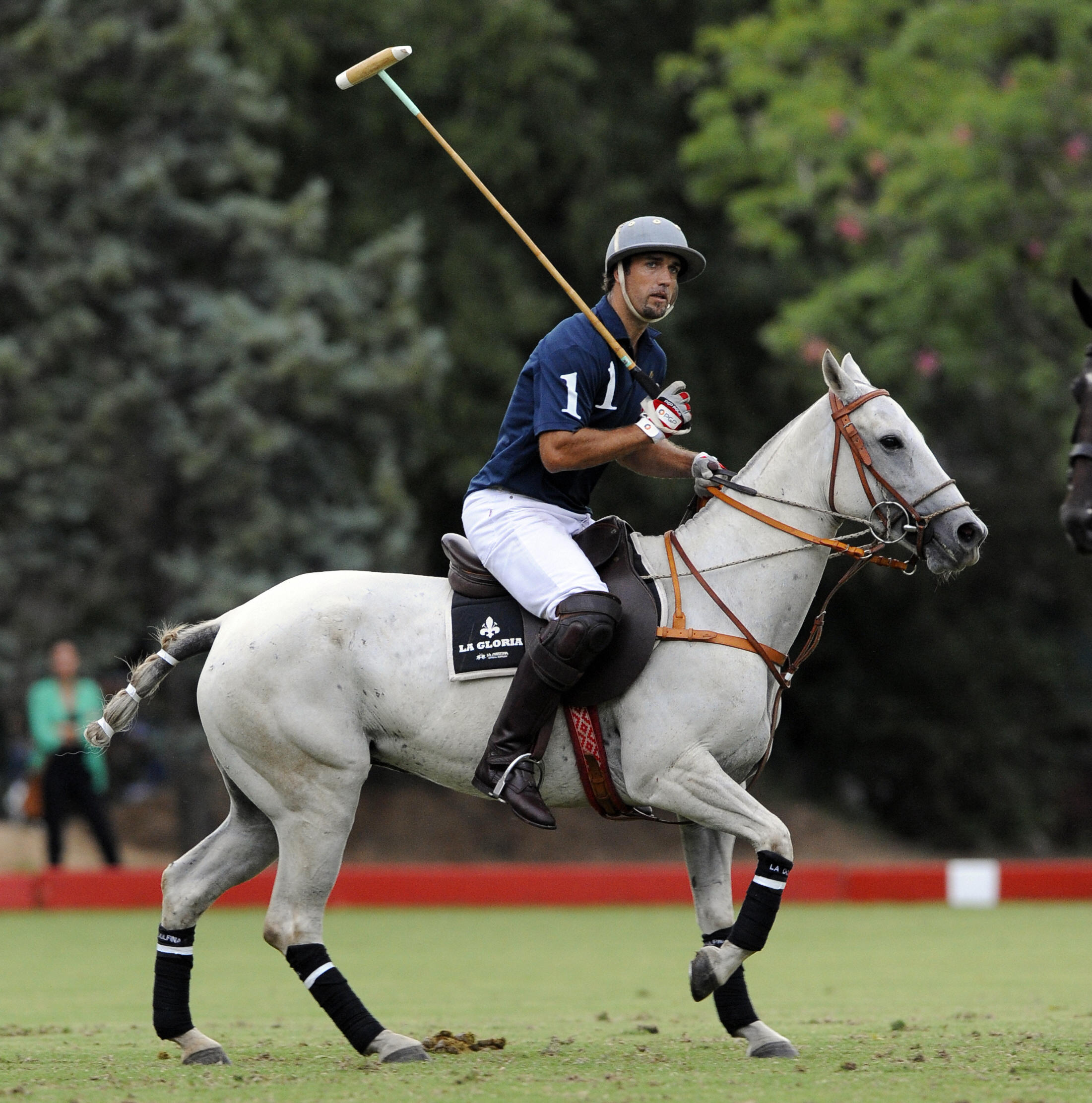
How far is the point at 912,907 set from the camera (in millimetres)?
14797

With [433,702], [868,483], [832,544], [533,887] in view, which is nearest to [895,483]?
[868,483]

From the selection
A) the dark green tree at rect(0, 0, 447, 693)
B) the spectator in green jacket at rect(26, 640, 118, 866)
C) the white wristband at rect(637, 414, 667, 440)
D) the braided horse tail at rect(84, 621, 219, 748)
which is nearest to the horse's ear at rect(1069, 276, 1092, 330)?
the white wristband at rect(637, 414, 667, 440)

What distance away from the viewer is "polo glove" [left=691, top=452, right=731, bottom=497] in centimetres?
658

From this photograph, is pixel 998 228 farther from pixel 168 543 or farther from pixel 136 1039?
pixel 136 1039

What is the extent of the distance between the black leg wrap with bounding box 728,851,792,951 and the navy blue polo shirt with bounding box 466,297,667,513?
1492mm

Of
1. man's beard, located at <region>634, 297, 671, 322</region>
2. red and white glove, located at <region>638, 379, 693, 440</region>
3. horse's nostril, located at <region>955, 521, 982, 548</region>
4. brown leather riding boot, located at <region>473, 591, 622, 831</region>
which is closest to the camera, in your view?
brown leather riding boot, located at <region>473, 591, 622, 831</region>

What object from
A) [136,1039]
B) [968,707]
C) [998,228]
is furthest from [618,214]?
[136,1039]

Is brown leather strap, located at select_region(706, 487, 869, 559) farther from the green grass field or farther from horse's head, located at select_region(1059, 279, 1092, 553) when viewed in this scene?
the green grass field

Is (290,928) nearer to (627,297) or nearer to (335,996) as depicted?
(335,996)

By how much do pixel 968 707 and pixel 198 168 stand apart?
1135cm

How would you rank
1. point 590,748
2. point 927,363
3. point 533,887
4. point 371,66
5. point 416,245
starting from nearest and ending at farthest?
point 590,748 → point 371,66 → point 533,887 → point 927,363 → point 416,245

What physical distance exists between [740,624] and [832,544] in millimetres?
436

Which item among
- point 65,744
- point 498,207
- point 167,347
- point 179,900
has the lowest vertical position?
point 65,744

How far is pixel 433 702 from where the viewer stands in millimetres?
6445
